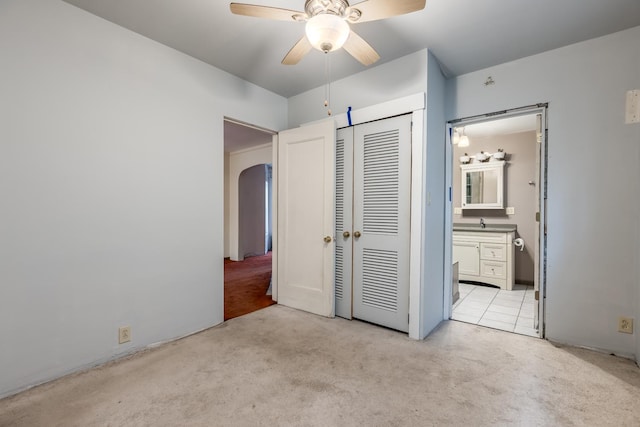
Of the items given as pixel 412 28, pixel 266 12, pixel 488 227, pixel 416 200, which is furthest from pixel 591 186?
pixel 266 12

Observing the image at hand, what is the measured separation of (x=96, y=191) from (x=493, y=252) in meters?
4.66

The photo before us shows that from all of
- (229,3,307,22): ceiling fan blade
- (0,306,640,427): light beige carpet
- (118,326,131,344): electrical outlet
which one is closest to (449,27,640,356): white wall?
(0,306,640,427): light beige carpet

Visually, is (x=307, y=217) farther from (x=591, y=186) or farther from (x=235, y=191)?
(x=235, y=191)

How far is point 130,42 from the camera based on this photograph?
220cm

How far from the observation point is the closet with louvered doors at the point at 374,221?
2576 mm

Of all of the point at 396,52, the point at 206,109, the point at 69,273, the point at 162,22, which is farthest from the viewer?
the point at 206,109

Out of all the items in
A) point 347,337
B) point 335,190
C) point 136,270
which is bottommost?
point 347,337

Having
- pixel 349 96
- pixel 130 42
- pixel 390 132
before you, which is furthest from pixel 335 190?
pixel 130 42

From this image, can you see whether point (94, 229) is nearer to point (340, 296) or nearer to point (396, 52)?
point (340, 296)

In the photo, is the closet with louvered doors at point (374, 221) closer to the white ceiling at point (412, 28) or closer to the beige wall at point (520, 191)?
the white ceiling at point (412, 28)

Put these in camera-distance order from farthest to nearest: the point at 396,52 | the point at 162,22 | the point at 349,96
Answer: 1. the point at 349,96
2. the point at 396,52
3. the point at 162,22

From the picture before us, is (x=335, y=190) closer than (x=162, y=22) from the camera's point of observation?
No

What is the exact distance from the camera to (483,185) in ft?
15.4

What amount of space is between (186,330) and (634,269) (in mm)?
3644
